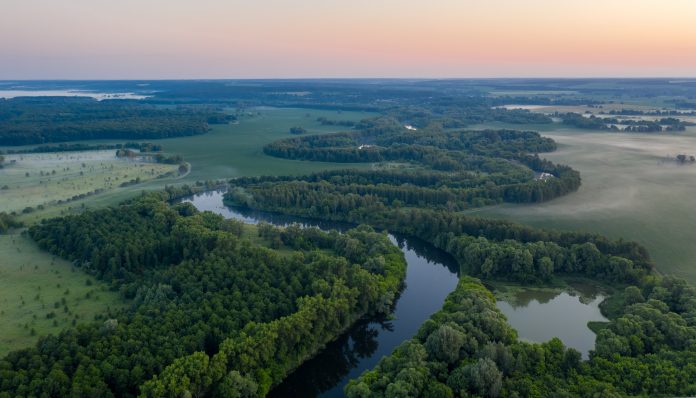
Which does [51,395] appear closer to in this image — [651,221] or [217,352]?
[217,352]

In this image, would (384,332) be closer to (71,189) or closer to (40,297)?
(40,297)

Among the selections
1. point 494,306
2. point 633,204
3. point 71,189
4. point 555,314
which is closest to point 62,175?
point 71,189

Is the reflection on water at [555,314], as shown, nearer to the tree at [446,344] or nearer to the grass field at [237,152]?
the tree at [446,344]

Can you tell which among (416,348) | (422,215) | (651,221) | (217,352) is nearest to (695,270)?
(651,221)

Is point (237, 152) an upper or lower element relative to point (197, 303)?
upper

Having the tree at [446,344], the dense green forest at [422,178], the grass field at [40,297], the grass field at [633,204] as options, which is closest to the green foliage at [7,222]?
the grass field at [40,297]
